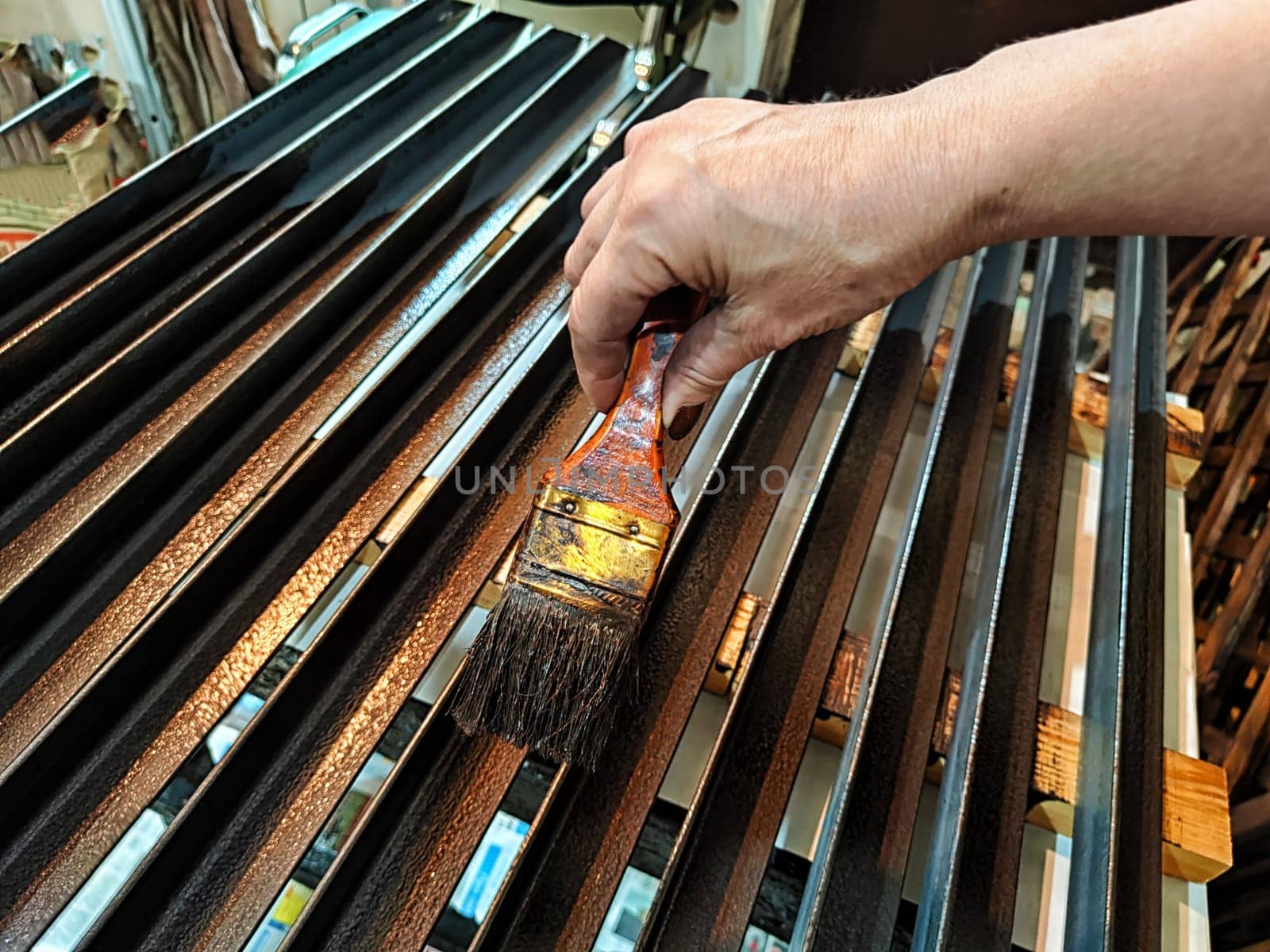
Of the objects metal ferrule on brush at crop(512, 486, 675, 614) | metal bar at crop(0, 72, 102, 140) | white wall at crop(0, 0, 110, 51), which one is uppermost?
white wall at crop(0, 0, 110, 51)

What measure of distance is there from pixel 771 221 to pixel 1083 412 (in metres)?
1.07

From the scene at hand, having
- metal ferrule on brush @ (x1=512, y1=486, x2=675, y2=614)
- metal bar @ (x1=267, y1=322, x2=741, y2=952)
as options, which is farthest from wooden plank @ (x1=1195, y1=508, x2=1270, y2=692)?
metal bar @ (x1=267, y1=322, x2=741, y2=952)

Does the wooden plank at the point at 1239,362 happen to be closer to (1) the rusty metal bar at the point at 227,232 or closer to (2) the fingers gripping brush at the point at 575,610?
(2) the fingers gripping brush at the point at 575,610

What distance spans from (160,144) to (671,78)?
1292 millimetres

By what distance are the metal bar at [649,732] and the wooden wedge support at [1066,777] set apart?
0.08 m

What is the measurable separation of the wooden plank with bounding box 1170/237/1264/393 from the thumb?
6.11ft

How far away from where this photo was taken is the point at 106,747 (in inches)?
33.7

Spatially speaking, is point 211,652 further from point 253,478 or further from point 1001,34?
point 1001,34

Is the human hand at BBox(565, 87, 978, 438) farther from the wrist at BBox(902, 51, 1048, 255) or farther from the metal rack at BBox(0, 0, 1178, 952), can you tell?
the metal rack at BBox(0, 0, 1178, 952)

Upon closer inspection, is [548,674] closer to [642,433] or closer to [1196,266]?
[642,433]

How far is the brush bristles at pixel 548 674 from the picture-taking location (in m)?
0.81

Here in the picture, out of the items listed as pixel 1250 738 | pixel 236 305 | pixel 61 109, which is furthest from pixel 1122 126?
pixel 61 109

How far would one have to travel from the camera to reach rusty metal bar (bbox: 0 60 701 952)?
2.67ft

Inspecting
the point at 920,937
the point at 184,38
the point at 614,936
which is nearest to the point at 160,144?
the point at 184,38
